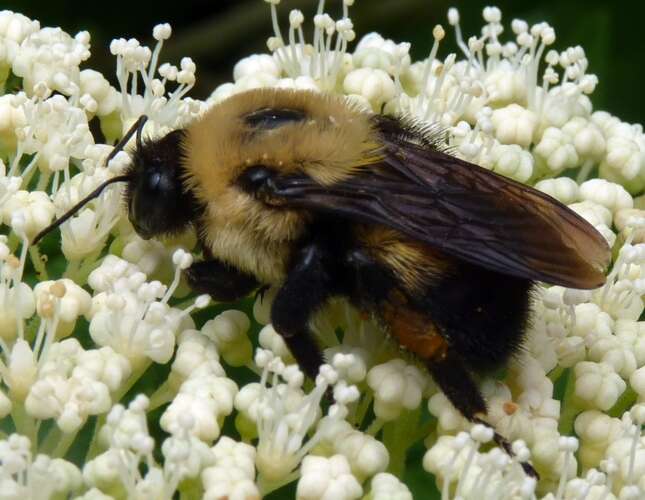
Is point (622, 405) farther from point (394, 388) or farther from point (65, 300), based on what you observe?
point (65, 300)

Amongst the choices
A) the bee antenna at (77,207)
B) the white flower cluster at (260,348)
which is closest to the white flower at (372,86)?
the white flower cluster at (260,348)

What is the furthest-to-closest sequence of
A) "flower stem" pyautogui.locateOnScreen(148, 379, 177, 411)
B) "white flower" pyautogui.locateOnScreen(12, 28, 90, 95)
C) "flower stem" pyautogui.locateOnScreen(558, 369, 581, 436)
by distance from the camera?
"white flower" pyautogui.locateOnScreen(12, 28, 90, 95)
"flower stem" pyautogui.locateOnScreen(558, 369, 581, 436)
"flower stem" pyautogui.locateOnScreen(148, 379, 177, 411)

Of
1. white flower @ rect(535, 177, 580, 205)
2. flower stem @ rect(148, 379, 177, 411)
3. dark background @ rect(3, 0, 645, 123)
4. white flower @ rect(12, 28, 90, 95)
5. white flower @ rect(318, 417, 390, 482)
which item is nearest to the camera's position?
white flower @ rect(318, 417, 390, 482)

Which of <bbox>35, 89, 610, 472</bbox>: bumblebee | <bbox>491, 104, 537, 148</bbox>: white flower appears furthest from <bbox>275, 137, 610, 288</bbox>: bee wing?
<bbox>491, 104, 537, 148</bbox>: white flower

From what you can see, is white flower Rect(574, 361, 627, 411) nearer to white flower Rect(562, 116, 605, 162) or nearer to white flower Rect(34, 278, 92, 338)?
white flower Rect(562, 116, 605, 162)

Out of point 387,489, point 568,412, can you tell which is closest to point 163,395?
point 387,489

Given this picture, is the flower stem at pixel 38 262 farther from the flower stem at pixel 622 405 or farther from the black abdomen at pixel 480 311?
the flower stem at pixel 622 405

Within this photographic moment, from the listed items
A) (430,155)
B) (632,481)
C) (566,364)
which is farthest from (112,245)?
(632,481)
